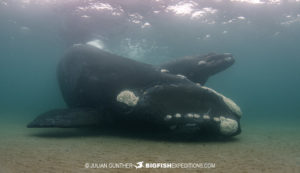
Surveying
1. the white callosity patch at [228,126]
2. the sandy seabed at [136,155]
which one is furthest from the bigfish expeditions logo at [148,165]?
the white callosity patch at [228,126]

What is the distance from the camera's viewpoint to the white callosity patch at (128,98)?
944 cm

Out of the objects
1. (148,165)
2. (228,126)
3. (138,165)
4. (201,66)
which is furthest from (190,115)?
(201,66)

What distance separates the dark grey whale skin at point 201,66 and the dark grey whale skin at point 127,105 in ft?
7.99

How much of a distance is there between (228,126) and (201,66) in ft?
17.4

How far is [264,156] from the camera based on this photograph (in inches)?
259

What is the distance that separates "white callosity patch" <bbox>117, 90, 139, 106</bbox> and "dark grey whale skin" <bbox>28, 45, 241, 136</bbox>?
146mm

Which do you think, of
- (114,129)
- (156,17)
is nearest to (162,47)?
(156,17)

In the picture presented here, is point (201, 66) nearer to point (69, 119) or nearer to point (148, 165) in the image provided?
point (69, 119)

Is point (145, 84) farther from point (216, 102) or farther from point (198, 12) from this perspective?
point (198, 12)

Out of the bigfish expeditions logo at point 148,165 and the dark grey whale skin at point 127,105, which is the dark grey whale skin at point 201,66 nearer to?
the dark grey whale skin at point 127,105

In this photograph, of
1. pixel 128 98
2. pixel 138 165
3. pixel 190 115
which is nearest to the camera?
pixel 138 165

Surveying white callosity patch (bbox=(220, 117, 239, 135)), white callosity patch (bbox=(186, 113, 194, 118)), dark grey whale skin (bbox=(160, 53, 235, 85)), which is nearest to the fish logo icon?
white callosity patch (bbox=(186, 113, 194, 118))

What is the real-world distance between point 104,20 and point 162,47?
14.1m

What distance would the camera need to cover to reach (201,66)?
13406 millimetres
